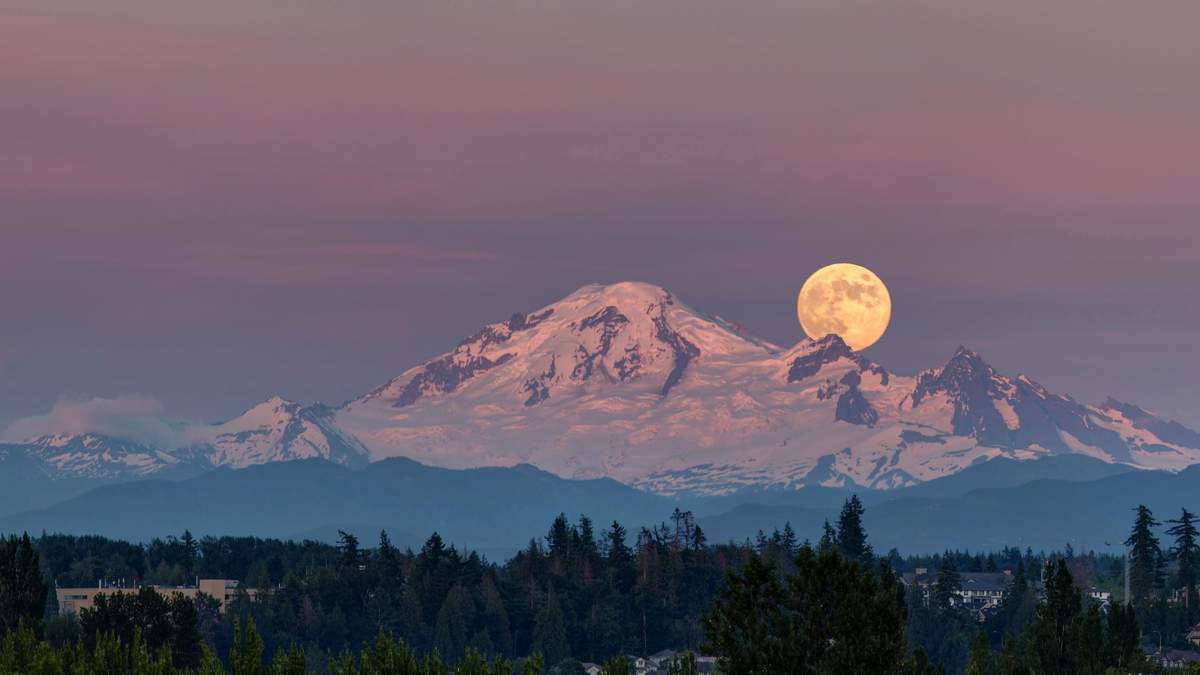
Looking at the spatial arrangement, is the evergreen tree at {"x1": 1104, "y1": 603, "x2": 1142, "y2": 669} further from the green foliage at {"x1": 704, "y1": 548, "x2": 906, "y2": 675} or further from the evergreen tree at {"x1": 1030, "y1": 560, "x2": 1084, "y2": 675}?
the green foliage at {"x1": 704, "y1": 548, "x2": 906, "y2": 675}

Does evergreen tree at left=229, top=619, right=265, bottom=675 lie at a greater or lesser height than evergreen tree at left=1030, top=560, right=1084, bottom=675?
lesser

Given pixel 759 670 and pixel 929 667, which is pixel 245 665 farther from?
pixel 929 667

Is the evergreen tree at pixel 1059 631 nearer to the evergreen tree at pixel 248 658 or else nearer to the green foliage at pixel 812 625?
the evergreen tree at pixel 248 658

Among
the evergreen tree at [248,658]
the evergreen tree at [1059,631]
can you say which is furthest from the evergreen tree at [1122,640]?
the evergreen tree at [248,658]

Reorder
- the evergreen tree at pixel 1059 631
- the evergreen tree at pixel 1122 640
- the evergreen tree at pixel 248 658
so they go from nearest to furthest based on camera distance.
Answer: the evergreen tree at pixel 248 658, the evergreen tree at pixel 1122 640, the evergreen tree at pixel 1059 631

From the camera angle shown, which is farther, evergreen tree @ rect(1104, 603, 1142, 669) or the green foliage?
→ evergreen tree @ rect(1104, 603, 1142, 669)

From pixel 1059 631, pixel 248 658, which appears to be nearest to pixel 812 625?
pixel 248 658

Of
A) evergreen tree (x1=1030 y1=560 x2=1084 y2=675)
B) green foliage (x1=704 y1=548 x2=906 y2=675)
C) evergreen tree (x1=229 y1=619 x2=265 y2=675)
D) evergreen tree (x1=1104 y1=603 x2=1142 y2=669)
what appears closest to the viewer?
green foliage (x1=704 y1=548 x2=906 y2=675)

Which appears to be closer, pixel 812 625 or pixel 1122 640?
pixel 812 625

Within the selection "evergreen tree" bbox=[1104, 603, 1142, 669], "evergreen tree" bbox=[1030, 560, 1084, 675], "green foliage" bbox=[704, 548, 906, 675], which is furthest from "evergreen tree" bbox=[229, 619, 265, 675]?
"evergreen tree" bbox=[1104, 603, 1142, 669]

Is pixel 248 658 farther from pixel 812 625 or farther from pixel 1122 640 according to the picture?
pixel 1122 640

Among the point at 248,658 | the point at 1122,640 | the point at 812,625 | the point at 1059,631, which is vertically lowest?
the point at 248,658

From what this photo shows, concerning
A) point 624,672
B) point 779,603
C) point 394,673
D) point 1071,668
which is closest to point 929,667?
point 1071,668

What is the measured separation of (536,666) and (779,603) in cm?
1823
